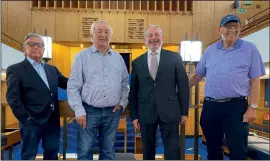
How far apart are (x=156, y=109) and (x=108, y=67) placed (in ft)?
1.51

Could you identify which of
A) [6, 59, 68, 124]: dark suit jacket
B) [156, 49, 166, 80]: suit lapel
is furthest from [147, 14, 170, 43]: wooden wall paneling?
[6, 59, 68, 124]: dark suit jacket

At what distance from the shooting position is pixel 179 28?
857 cm

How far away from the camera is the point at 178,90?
195 cm

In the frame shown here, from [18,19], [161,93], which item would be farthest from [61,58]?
[161,93]

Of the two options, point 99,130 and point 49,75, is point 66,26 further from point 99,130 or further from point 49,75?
point 99,130

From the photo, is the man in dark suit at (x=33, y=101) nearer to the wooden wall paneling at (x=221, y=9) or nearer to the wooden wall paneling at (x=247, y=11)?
the wooden wall paneling at (x=221, y=9)

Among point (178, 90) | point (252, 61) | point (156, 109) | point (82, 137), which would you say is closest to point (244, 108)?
point (252, 61)

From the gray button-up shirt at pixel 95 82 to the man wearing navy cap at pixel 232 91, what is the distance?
0.67 metres

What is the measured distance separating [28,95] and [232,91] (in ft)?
4.89

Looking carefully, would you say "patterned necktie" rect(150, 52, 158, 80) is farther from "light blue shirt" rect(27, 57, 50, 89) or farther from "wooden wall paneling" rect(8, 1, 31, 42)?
"wooden wall paneling" rect(8, 1, 31, 42)

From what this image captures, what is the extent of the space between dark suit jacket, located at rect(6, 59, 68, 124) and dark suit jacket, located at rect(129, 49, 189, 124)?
2.06ft

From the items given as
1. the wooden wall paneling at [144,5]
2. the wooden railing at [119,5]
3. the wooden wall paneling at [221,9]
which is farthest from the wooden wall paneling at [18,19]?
the wooden wall paneling at [221,9]

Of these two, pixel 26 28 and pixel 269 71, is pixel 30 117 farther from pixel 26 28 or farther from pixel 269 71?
pixel 26 28

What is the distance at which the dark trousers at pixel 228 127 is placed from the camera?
188 cm
